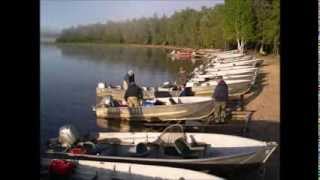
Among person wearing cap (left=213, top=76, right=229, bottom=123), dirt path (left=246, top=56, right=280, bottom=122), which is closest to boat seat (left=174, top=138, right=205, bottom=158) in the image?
person wearing cap (left=213, top=76, right=229, bottom=123)

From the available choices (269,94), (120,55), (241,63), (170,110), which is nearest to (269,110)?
(269,94)

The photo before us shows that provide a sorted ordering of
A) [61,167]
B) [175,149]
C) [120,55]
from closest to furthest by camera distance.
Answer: [61,167], [120,55], [175,149]

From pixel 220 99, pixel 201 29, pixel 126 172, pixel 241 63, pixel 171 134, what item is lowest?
pixel 126 172

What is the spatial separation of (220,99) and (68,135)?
20.7 inches

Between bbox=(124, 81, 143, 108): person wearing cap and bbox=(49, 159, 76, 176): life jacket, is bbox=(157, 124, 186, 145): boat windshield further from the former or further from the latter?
bbox=(49, 159, 76, 176): life jacket

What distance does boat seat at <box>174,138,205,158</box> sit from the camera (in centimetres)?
151

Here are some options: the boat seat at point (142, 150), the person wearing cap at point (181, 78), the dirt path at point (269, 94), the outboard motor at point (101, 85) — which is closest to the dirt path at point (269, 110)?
the dirt path at point (269, 94)

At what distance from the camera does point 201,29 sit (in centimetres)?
148

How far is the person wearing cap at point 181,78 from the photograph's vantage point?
1.51 meters

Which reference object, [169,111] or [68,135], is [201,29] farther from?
[68,135]

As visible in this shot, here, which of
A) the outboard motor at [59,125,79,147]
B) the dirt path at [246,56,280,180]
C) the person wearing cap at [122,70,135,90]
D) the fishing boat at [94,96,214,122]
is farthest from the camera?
the fishing boat at [94,96,214,122]

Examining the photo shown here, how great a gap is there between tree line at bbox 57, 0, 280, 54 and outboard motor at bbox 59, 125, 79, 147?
26cm

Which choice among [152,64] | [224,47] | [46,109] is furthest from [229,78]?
[46,109]
